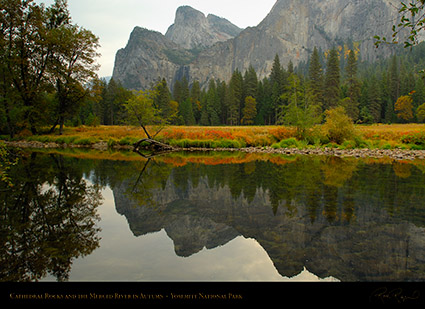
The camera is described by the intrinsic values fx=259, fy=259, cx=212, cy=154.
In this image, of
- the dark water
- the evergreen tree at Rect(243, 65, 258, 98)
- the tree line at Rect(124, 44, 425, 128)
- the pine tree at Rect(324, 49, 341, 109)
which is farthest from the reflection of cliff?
the evergreen tree at Rect(243, 65, 258, 98)

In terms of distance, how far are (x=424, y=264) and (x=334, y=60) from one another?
6474cm

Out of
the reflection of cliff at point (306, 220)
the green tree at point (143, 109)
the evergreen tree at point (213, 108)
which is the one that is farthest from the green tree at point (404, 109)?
the reflection of cliff at point (306, 220)

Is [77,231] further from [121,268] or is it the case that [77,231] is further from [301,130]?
[301,130]

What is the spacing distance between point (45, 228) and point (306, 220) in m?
4.92

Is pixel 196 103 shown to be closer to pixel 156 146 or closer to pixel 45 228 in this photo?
pixel 156 146

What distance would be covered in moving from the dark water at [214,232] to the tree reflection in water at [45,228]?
2 cm

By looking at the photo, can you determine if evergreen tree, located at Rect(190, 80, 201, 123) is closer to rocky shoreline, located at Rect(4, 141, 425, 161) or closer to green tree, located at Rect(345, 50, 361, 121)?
green tree, located at Rect(345, 50, 361, 121)

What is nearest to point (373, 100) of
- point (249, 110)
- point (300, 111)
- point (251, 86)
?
point (249, 110)

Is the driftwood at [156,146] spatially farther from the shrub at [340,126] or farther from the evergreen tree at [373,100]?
the evergreen tree at [373,100]

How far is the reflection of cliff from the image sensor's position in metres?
3.59
